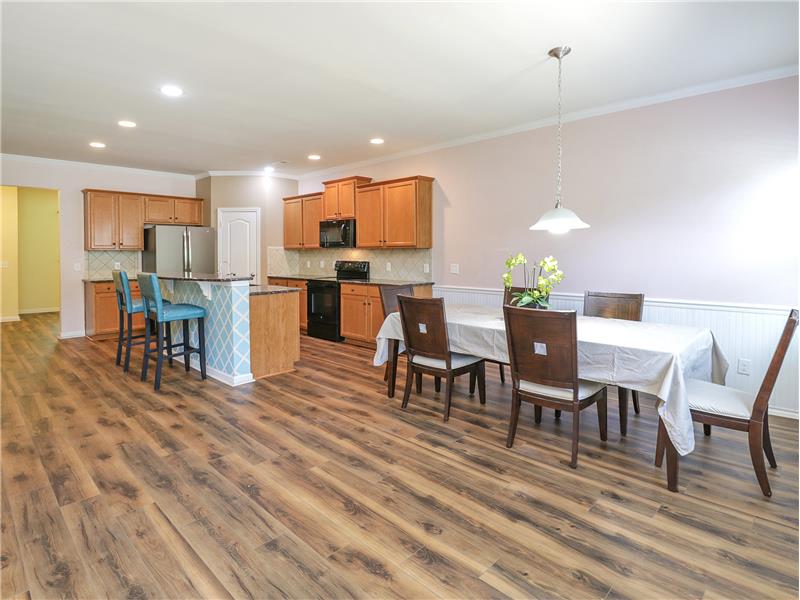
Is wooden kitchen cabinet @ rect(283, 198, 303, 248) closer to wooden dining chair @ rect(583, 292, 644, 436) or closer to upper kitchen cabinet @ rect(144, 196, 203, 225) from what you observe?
upper kitchen cabinet @ rect(144, 196, 203, 225)

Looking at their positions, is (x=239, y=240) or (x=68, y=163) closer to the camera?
(x=68, y=163)

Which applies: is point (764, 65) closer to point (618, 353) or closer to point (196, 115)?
point (618, 353)

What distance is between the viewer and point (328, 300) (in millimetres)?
6543

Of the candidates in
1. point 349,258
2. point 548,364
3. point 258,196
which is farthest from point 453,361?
point 258,196

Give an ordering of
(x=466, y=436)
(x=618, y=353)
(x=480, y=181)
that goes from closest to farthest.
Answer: (x=618, y=353), (x=466, y=436), (x=480, y=181)

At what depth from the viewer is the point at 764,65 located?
334 cm

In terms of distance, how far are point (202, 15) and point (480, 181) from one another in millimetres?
3397

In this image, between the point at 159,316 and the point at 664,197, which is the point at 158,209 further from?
the point at 664,197

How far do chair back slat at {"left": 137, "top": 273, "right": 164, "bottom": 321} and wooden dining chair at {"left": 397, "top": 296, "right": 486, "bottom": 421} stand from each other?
2.29m

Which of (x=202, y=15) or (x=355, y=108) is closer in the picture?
(x=202, y=15)

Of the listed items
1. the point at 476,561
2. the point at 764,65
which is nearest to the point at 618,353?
the point at 476,561

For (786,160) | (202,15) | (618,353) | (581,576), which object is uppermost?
(202,15)

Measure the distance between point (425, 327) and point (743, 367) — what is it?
263 centimetres

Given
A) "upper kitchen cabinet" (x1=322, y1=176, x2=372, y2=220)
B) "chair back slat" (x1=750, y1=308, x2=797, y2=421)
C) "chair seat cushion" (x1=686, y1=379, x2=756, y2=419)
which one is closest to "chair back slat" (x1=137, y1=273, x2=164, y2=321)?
"upper kitchen cabinet" (x1=322, y1=176, x2=372, y2=220)
